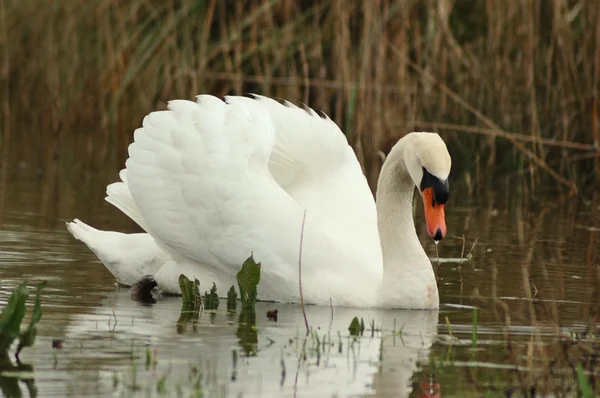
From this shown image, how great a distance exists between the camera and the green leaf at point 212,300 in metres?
7.15

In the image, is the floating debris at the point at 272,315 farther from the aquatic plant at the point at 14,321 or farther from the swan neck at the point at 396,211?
the aquatic plant at the point at 14,321

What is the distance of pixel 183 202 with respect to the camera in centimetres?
767

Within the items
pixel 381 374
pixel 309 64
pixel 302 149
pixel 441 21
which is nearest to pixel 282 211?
pixel 302 149

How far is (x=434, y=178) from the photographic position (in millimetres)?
7031

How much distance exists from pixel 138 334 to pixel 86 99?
10.1m

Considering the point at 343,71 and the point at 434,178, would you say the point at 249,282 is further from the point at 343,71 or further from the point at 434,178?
the point at 343,71

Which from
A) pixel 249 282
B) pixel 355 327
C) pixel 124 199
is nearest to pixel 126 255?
pixel 124 199

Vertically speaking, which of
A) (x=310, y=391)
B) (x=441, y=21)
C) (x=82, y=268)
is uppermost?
(x=441, y=21)

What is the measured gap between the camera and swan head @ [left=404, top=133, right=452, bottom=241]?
6.96m

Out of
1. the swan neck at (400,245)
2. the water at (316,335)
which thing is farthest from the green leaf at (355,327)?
the swan neck at (400,245)

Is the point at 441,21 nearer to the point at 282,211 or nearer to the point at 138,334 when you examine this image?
the point at 282,211

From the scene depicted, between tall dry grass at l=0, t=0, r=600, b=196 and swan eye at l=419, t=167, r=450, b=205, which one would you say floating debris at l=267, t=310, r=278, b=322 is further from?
tall dry grass at l=0, t=0, r=600, b=196

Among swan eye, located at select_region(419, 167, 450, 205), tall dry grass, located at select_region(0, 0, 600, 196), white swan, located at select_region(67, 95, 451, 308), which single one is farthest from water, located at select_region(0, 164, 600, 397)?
tall dry grass, located at select_region(0, 0, 600, 196)

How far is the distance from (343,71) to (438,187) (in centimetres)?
552
